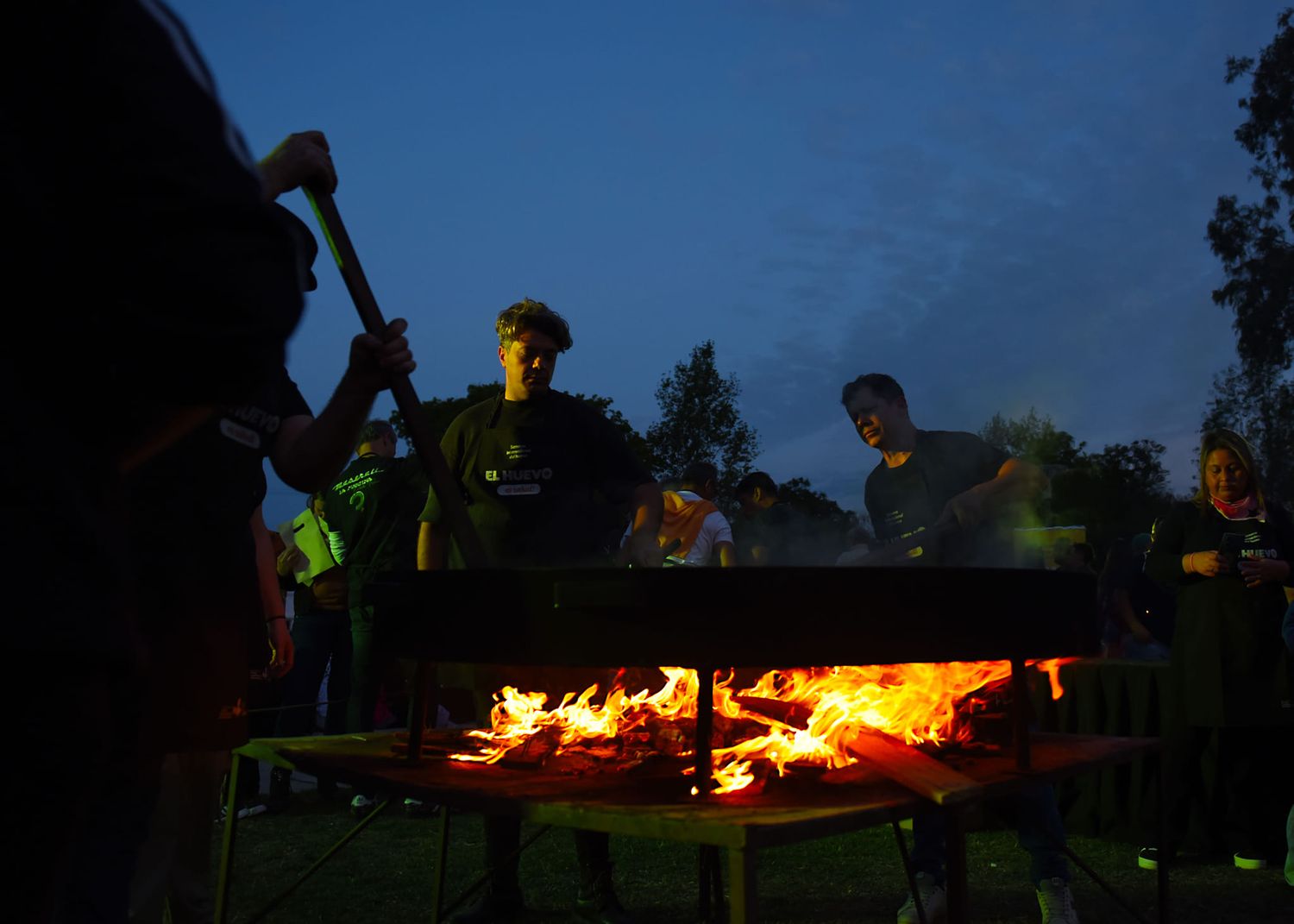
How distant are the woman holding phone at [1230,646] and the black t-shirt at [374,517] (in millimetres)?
4202

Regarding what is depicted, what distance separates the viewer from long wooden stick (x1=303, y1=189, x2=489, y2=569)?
240 centimetres

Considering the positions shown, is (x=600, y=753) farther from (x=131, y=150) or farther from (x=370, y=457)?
(x=370, y=457)

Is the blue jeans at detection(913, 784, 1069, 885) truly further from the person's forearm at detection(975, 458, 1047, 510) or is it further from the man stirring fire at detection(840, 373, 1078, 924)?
the person's forearm at detection(975, 458, 1047, 510)

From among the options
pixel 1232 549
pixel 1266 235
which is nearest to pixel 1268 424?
pixel 1266 235

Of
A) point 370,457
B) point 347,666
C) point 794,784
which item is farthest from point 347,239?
point 347,666

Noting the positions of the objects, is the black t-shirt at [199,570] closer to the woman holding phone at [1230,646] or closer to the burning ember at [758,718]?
the burning ember at [758,718]

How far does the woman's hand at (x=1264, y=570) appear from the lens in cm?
452

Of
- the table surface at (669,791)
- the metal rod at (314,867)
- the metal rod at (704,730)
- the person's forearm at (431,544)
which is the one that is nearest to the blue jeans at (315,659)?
the person's forearm at (431,544)

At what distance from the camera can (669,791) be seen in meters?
2.22

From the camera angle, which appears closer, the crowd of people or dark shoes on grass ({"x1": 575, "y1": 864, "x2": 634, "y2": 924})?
the crowd of people

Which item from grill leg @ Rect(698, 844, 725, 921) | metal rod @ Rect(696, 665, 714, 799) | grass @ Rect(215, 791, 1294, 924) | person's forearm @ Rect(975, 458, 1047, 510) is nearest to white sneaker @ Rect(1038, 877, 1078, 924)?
grass @ Rect(215, 791, 1294, 924)

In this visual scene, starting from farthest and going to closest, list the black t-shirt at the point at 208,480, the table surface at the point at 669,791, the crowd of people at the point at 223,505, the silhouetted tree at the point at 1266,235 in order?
the silhouetted tree at the point at 1266,235, the black t-shirt at the point at 208,480, the table surface at the point at 669,791, the crowd of people at the point at 223,505

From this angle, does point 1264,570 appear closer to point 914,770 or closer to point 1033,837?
point 1033,837

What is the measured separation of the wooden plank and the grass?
1.96 meters
